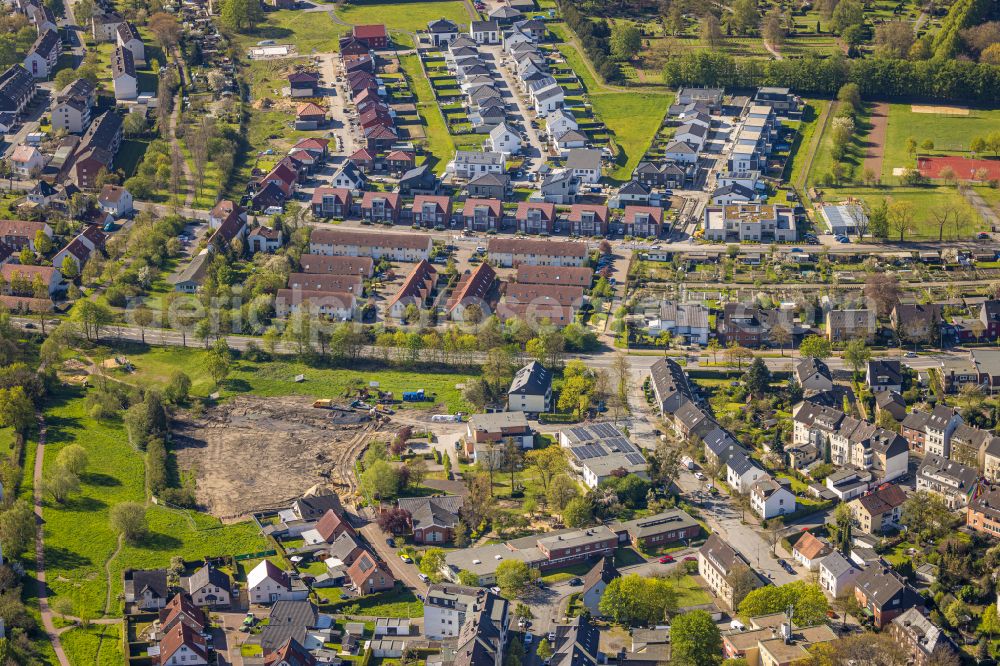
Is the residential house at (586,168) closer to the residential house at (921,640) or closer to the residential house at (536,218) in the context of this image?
the residential house at (536,218)

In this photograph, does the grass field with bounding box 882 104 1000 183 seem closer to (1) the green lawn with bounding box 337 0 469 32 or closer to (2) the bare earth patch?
(2) the bare earth patch

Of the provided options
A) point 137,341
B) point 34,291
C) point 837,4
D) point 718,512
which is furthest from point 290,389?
point 837,4

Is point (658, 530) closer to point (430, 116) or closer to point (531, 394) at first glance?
point (531, 394)

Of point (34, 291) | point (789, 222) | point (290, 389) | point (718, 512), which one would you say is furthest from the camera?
point (789, 222)

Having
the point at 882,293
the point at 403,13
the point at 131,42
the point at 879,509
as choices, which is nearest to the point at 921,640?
the point at 879,509

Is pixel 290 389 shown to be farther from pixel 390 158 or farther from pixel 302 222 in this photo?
pixel 390 158

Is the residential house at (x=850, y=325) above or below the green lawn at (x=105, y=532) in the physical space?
above

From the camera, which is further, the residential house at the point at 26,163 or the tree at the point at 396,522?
the residential house at the point at 26,163

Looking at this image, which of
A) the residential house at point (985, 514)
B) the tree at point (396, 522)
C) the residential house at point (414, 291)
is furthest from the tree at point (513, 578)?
the residential house at point (414, 291)
